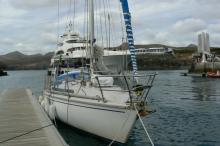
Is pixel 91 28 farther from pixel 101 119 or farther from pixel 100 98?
pixel 101 119

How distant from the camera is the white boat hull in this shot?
564 inches

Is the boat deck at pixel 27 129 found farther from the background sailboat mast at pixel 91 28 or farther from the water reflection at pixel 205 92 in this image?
the water reflection at pixel 205 92

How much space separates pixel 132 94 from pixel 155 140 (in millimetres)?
3159

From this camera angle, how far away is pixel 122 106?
46.9 ft

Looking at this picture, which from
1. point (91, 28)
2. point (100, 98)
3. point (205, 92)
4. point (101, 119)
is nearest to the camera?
point (101, 119)

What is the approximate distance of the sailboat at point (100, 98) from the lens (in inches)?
569

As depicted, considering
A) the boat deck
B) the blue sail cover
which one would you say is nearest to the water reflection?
the boat deck

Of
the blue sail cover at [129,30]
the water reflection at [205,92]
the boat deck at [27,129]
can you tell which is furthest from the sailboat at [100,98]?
the water reflection at [205,92]

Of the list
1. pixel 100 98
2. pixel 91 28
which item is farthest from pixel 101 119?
pixel 91 28

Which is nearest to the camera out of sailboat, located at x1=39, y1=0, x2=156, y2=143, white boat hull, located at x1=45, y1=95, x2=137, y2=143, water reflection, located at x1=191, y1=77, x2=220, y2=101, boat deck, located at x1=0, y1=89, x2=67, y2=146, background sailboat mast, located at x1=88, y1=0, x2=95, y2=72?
boat deck, located at x1=0, y1=89, x2=67, y2=146

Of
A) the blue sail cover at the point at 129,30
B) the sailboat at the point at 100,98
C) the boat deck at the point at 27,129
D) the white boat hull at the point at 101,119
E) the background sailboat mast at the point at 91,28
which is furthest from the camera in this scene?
the background sailboat mast at the point at 91,28

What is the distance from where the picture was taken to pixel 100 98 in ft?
51.5

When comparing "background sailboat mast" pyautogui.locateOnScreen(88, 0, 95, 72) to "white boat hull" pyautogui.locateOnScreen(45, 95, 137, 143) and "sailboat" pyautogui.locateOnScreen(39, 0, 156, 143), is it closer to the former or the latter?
"sailboat" pyautogui.locateOnScreen(39, 0, 156, 143)

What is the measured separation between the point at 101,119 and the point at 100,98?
0.86 m
